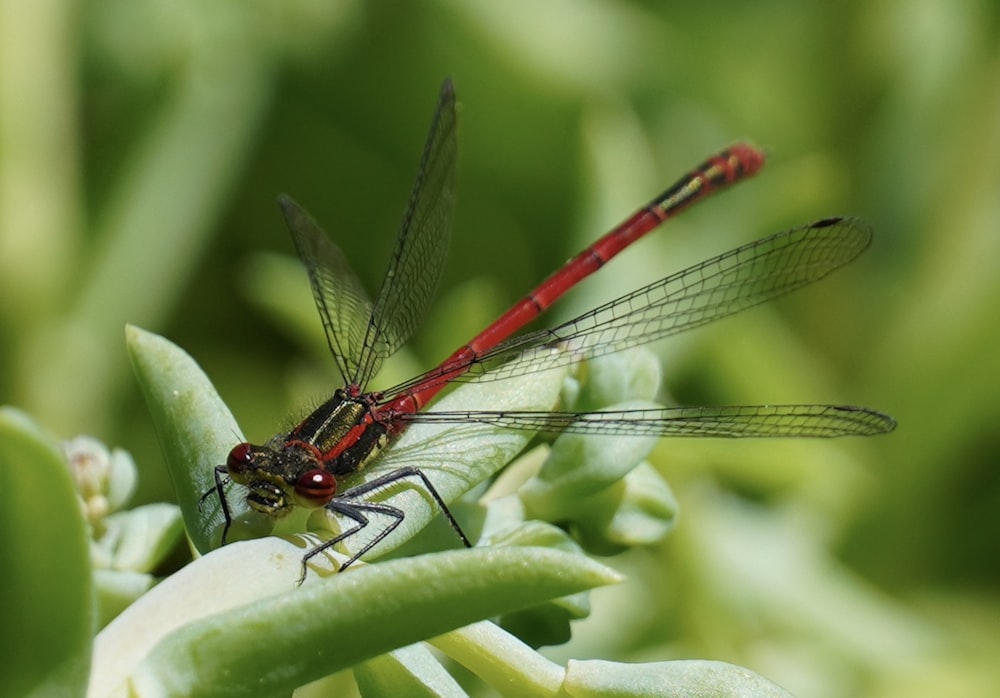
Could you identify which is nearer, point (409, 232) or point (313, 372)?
point (409, 232)

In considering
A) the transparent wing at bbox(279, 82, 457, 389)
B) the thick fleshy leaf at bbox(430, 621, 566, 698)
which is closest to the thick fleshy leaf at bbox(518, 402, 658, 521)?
the thick fleshy leaf at bbox(430, 621, 566, 698)

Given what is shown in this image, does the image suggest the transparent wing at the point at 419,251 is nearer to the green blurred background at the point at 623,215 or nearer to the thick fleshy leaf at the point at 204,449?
the green blurred background at the point at 623,215

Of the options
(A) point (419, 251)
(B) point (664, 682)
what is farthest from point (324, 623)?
(A) point (419, 251)

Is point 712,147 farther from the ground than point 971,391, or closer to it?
farther from the ground

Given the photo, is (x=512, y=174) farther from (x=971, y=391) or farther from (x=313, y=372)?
(x=971, y=391)

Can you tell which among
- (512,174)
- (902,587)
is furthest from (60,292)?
(902,587)

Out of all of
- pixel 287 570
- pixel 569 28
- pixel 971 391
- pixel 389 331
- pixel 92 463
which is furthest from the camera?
pixel 569 28

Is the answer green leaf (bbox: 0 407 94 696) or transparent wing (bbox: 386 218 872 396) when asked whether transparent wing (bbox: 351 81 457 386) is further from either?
green leaf (bbox: 0 407 94 696)
